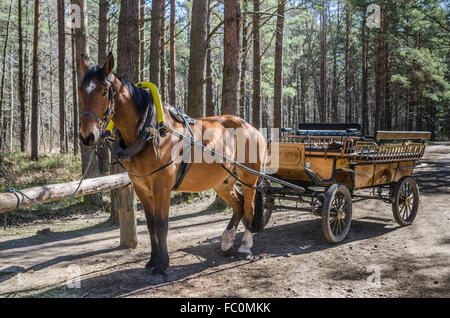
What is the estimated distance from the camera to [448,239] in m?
5.52

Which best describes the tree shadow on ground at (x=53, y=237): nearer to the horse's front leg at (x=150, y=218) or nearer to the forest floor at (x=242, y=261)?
the forest floor at (x=242, y=261)

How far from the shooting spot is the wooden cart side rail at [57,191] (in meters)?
3.39

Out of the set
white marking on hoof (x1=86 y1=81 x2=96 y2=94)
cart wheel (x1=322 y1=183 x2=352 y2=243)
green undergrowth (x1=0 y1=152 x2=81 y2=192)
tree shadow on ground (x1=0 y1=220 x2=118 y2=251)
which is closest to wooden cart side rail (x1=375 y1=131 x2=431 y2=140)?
cart wheel (x1=322 y1=183 x2=352 y2=243)

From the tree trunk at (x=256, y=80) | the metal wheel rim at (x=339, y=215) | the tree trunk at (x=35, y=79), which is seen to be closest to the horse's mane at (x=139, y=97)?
the metal wheel rim at (x=339, y=215)

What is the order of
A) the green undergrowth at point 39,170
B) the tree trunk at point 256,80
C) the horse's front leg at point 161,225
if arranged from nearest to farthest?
the horse's front leg at point 161,225, the green undergrowth at point 39,170, the tree trunk at point 256,80

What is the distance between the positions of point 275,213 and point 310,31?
35.5 meters

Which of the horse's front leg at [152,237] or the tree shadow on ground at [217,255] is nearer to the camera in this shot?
the tree shadow on ground at [217,255]

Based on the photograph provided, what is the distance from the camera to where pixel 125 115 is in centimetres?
371

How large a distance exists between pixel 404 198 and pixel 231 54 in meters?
4.68

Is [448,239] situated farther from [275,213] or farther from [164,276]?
[164,276]

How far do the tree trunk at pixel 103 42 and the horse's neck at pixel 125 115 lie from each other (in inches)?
203

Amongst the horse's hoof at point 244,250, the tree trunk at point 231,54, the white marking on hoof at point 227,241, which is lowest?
the horse's hoof at point 244,250

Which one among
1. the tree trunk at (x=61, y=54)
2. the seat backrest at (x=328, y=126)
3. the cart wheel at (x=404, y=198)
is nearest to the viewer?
the cart wheel at (x=404, y=198)
